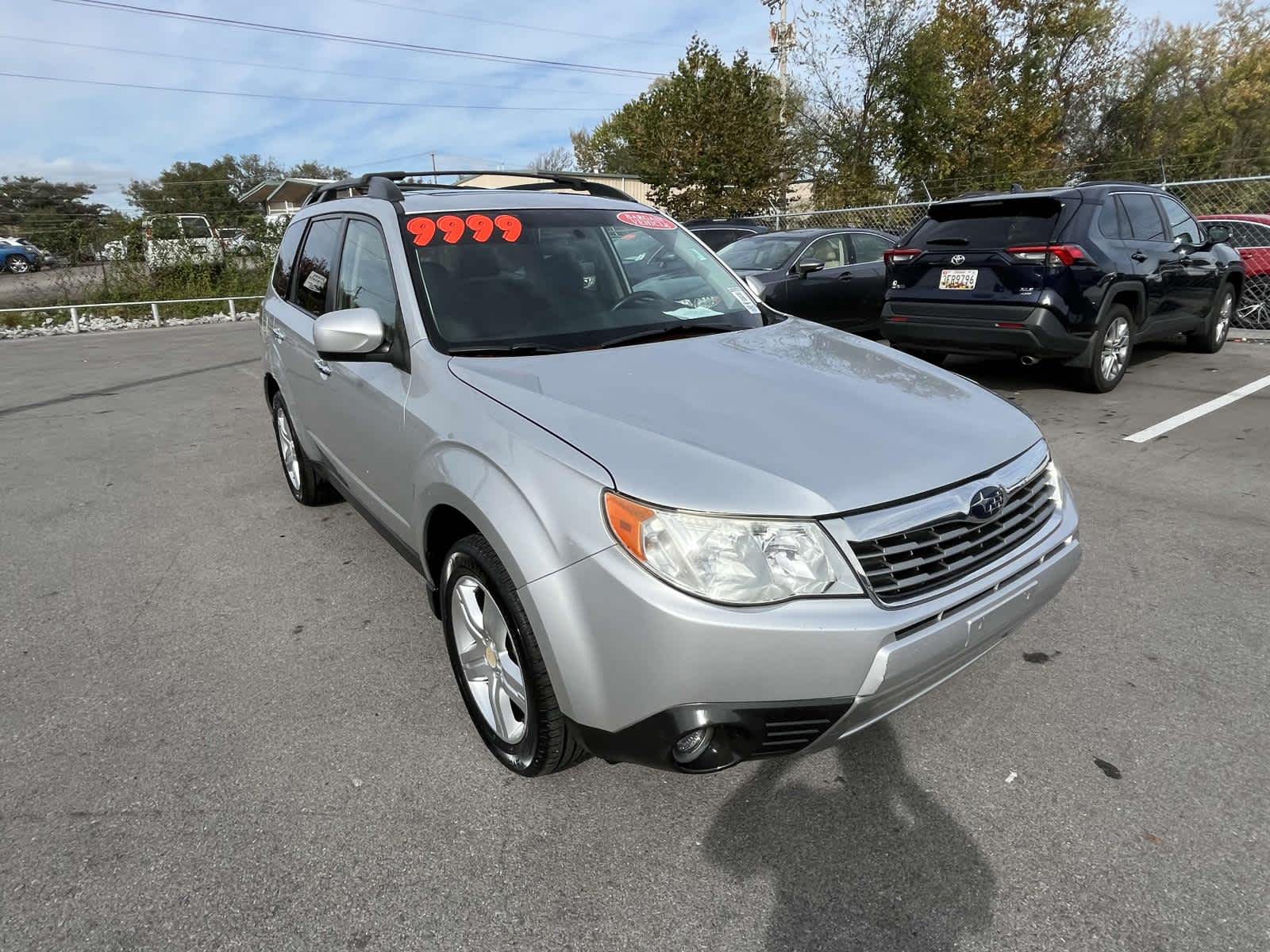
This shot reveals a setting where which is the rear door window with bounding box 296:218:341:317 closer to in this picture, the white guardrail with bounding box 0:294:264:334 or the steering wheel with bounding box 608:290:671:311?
the steering wheel with bounding box 608:290:671:311

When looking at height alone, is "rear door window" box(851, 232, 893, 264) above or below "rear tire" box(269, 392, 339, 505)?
above

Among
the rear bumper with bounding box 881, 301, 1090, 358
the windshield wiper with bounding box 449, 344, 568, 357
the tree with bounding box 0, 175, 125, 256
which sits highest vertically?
the tree with bounding box 0, 175, 125, 256

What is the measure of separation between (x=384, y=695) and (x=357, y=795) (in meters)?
0.56

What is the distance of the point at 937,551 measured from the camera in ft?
7.04

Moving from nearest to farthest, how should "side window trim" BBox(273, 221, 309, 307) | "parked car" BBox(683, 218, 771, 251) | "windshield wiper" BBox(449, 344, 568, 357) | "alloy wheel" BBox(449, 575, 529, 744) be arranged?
1. "alloy wheel" BBox(449, 575, 529, 744)
2. "windshield wiper" BBox(449, 344, 568, 357)
3. "side window trim" BBox(273, 221, 309, 307)
4. "parked car" BBox(683, 218, 771, 251)

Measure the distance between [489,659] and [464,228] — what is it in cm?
169

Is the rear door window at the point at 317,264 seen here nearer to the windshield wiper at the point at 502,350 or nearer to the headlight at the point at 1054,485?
the windshield wiper at the point at 502,350

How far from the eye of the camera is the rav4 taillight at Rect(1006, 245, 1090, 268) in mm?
6574

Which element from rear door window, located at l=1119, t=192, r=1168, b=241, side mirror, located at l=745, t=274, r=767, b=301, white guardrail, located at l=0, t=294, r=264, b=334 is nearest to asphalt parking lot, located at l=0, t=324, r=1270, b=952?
side mirror, located at l=745, t=274, r=767, b=301

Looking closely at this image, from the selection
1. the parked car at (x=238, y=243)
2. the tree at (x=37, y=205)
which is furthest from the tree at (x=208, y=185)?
the parked car at (x=238, y=243)

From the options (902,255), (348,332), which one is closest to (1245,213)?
(902,255)

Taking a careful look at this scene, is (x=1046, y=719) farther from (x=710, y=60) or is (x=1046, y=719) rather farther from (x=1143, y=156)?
(x=1143, y=156)

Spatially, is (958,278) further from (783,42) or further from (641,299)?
(783,42)

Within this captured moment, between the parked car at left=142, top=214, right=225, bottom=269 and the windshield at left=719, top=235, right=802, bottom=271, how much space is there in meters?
15.8
